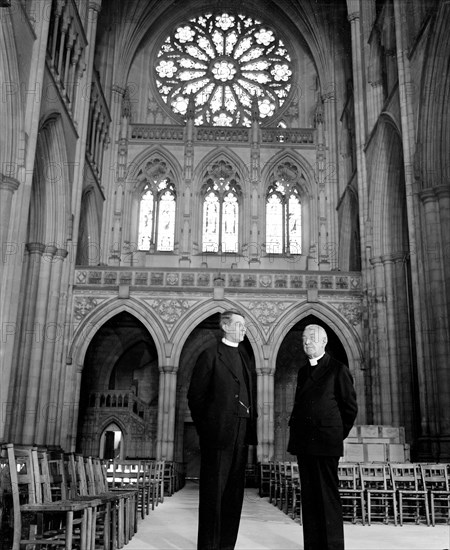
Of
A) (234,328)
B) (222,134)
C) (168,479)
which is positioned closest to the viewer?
(234,328)

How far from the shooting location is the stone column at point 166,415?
17312 mm

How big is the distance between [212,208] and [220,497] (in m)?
20.5

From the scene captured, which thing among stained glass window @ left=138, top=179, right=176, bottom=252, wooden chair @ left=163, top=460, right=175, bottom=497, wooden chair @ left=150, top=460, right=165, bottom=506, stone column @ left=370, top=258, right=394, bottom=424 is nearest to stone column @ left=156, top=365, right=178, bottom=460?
wooden chair @ left=163, top=460, right=175, bottom=497

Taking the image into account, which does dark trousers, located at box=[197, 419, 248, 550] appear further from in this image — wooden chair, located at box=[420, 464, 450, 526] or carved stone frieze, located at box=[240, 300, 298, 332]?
carved stone frieze, located at box=[240, 300, 298, 332]

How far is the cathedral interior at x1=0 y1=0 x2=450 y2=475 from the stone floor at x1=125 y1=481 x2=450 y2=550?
16.9ft

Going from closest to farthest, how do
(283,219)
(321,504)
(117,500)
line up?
(321,504) → (117,500) → (283,219)

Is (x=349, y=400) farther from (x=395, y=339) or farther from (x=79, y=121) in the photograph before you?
(x=79, y=121)

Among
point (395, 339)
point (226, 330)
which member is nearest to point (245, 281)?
point (395, 339)

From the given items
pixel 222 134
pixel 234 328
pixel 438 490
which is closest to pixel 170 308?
pixel 222 134

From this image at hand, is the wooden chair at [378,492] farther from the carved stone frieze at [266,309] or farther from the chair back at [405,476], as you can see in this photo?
the carved stone frieze at [266,309]

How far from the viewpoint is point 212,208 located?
964 inches

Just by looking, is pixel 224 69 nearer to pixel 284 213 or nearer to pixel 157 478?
pixel 284 213

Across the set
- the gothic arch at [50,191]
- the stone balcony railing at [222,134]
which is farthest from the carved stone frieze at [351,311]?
the stone balcony railing at [222,134]

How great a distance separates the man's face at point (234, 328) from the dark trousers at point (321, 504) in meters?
0.98
